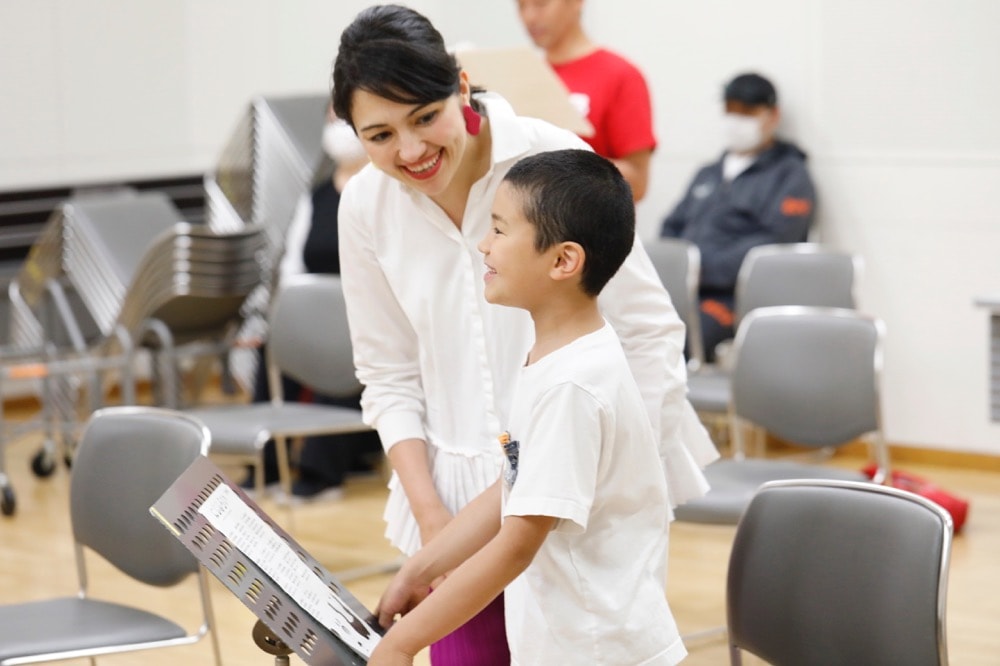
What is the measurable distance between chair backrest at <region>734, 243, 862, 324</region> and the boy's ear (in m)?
3.30

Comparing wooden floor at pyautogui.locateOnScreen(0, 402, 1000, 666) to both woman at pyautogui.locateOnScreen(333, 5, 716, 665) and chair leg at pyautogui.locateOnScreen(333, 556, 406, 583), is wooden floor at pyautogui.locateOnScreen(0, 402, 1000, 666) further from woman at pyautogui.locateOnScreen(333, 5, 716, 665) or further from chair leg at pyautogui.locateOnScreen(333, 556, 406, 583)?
woman at pyautogui.locateOnScreen(333, 5, 716, 665)

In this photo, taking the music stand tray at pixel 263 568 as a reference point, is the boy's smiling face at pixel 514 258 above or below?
above

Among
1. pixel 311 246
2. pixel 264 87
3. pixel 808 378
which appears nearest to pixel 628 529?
pixel 808 378

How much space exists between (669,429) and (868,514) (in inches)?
12.6

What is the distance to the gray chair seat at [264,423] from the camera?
418 cm

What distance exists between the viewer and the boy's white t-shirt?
1564 millimetres

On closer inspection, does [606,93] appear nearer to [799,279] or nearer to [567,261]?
[799,279]

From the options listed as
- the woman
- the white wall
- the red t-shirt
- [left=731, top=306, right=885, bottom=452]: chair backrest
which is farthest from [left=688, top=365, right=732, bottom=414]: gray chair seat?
the woman

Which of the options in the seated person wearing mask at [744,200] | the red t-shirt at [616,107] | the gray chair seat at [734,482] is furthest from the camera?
the seated person wearing mask at [744,200]

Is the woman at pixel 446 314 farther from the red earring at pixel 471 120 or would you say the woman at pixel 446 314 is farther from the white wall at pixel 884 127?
the white wall at pixel 884 127

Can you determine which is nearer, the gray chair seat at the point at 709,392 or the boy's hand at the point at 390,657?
the boy's hand at the point at 390,657

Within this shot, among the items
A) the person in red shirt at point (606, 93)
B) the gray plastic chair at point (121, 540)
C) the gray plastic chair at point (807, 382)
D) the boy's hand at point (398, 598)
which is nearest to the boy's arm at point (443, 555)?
the boy's hand at point (398, 598)

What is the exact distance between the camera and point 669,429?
6.31ft

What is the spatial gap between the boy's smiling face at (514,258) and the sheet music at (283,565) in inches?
15.2
